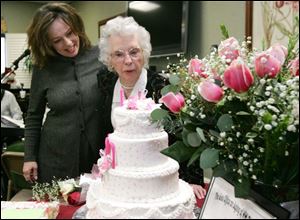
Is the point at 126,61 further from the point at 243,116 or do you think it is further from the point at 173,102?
the point at 243,116

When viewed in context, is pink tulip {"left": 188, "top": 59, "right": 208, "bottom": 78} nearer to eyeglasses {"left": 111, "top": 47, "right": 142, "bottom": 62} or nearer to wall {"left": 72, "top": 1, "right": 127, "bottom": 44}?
eyeglasses {"left": 111, "top": 47, "right": 142, "bottom": 62}

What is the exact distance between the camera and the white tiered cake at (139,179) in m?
1.01

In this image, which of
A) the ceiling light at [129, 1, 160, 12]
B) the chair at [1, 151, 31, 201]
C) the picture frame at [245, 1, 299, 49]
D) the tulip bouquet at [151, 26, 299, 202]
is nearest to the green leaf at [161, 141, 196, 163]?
the tulip bouquet at [151, 26, 299, 202]

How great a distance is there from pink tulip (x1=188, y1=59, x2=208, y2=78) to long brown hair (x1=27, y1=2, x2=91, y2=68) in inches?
45.4

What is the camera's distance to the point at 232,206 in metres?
0.98

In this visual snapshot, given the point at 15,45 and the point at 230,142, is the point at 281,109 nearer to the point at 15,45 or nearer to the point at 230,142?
the point at 230,142

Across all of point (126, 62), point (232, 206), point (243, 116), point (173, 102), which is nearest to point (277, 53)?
point (243, 116)

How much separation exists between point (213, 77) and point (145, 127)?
0.25 metres

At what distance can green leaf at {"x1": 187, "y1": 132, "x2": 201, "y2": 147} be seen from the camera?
94cm

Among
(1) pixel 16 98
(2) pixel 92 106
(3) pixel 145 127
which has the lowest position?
(1) pixel 16 98

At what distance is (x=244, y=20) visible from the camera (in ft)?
11.2

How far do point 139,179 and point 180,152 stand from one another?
5.3 inches

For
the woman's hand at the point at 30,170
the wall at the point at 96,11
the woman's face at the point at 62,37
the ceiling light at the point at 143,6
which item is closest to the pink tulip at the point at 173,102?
the woman's face at the point at 62,37

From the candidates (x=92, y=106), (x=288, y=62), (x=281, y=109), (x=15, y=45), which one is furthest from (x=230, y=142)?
(x=15, y=45)
